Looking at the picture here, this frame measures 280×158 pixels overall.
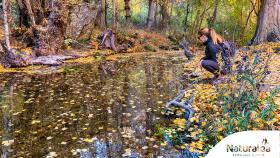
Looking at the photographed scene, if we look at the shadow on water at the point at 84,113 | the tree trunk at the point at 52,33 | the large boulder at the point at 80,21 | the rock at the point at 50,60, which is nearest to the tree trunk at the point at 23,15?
the large boulder at the point at 80,21

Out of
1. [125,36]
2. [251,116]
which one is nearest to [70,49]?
[125,36]

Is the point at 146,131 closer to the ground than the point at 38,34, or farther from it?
closer to the ground

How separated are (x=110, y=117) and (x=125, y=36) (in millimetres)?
16939

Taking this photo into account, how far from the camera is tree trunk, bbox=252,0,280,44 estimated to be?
682 inches

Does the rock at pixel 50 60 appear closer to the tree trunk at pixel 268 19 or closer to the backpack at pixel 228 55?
the backpack at pixel 228 55

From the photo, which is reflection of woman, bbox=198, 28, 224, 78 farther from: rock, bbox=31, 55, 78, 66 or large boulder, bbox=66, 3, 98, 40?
large boulder, bbox=66, 3, 98, 40

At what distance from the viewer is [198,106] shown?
762cm

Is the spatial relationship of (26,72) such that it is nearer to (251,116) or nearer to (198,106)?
(198,106)

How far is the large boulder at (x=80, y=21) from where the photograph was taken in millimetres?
20797

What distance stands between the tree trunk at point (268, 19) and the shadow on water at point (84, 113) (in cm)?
804

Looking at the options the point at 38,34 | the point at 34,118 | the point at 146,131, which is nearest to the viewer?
the point at 146,131

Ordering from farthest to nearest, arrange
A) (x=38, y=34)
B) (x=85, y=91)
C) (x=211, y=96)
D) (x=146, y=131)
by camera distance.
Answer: (x=38, y=34) → (x=85, y=91) → (x=211, y=96) → (x=146, y=131)

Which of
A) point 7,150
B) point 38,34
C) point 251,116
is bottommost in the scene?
point 7,150

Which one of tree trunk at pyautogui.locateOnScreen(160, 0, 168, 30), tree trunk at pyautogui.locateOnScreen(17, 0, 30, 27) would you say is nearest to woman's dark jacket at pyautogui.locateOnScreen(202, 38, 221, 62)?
tree trunk at pyautogui.locateOnScreen(17, 0, 30, 27)
